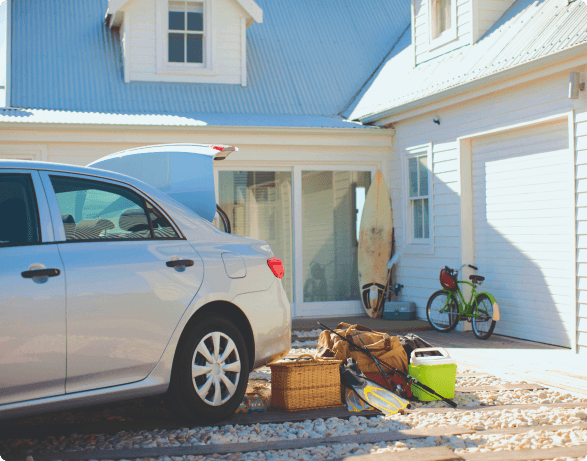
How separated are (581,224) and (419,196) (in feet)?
12.0

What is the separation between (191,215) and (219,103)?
7.71m

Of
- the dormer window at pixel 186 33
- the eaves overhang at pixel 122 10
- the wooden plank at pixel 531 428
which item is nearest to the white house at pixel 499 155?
the eaves overhang at pixel 122 10

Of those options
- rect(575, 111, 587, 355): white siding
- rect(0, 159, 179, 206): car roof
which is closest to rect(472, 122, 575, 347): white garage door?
rect(575, 111, 587, 355): white siding

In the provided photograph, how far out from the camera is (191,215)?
4789 mm

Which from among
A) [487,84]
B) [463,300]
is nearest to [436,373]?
[463,300]

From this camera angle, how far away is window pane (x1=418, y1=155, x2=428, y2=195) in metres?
10.9

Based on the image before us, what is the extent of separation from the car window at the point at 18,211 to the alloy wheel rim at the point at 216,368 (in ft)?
4.44

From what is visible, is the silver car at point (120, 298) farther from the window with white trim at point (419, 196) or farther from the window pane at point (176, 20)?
the window pane at point (176, 20)

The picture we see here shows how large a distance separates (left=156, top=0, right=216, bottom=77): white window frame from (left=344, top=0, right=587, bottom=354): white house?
9.83ft

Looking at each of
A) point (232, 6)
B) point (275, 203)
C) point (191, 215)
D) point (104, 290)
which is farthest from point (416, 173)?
point (104, 290)

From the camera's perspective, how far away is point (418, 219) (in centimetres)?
1116

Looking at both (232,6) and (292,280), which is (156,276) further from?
(232,6)

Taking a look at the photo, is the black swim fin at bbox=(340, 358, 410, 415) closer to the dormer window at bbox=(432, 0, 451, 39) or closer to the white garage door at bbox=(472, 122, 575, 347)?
the white garage door at bbox=(472, 122, 575, 347)

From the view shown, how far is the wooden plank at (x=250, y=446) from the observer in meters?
3.98
